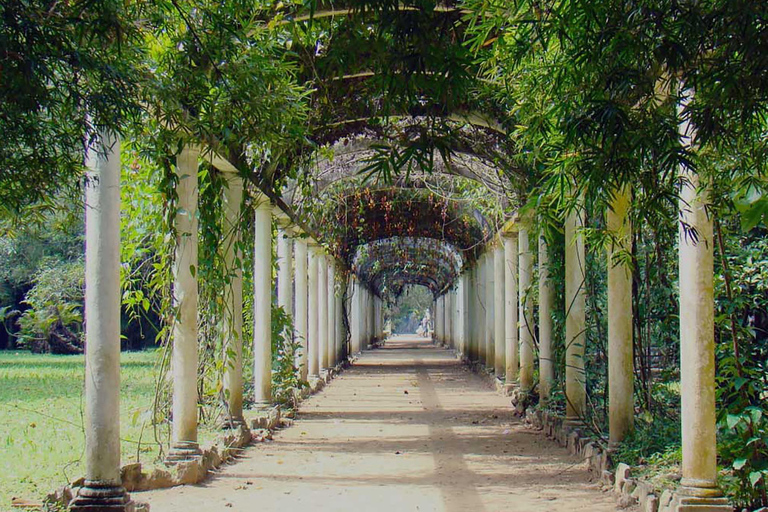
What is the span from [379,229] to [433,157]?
13.9m

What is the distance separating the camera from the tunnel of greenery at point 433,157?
3.11 metres

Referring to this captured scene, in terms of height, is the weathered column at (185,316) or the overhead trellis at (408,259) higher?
the overhead trellis at (408,259)

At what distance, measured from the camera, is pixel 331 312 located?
68.6ft

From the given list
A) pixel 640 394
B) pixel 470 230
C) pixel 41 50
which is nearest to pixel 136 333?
pixel 470 230

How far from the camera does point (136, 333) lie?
32.5 m

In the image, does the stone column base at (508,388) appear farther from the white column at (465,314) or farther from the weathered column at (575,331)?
the white column at (465,314)

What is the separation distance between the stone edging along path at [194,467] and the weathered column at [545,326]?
337cm

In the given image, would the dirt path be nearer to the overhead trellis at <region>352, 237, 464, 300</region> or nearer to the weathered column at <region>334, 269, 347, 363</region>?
the weathered column at <region>334, 269, 347, 363</region>

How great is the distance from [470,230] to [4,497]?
52.3ft

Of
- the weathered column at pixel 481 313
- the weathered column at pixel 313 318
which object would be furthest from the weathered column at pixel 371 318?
the weathered column at pixel 313 318

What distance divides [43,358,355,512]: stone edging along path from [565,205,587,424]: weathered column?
3359 millimetres

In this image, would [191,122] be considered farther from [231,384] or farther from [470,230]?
[470,230]

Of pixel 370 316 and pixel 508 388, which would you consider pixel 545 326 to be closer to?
pixel 508 388

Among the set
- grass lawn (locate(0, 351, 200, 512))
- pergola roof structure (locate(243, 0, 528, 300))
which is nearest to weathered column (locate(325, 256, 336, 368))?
pergola roof structure (locate(243, 0, 528, 300))
